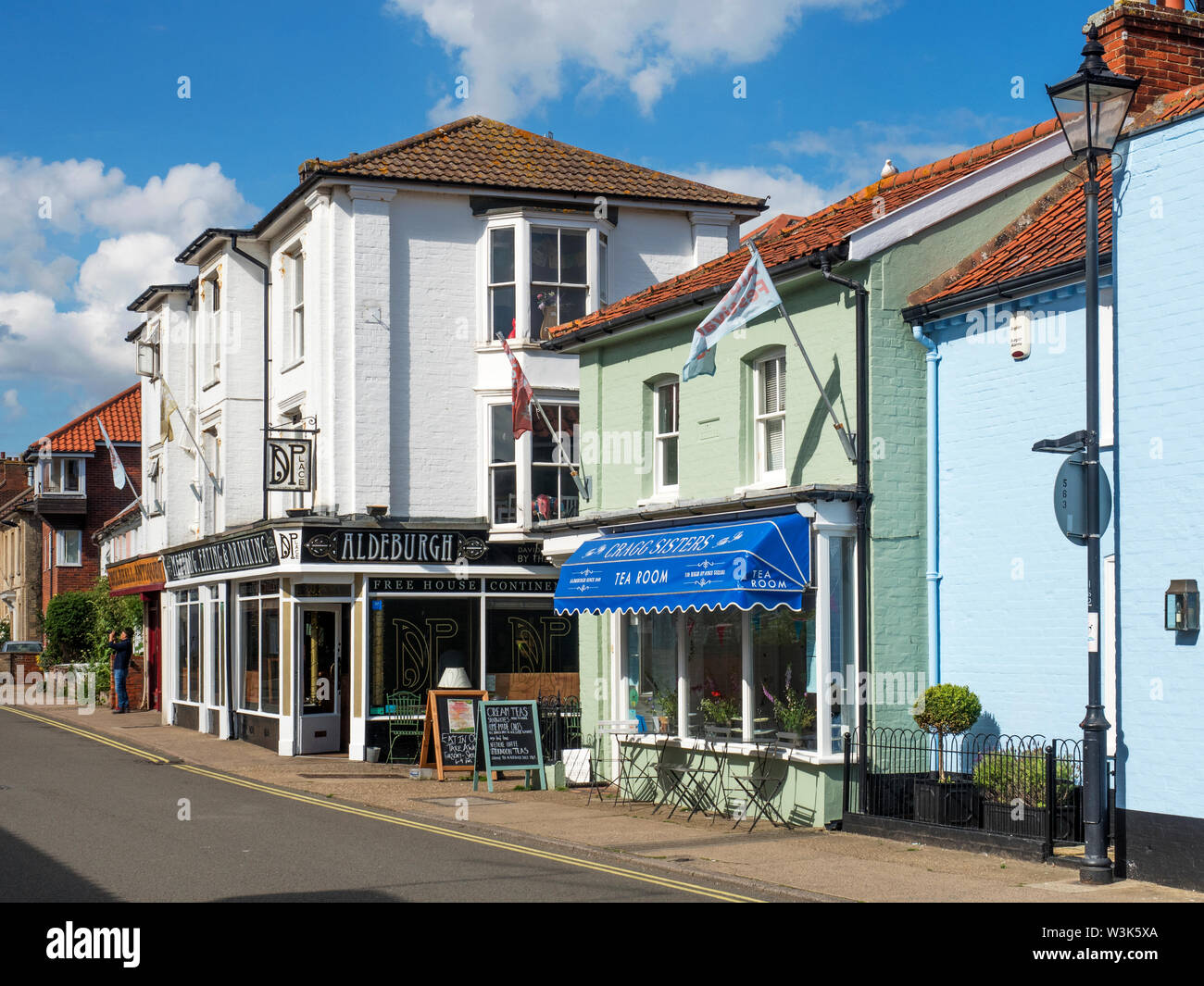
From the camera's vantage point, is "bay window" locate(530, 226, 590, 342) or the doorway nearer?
"bay window" locate(530, 226, 590, 342)

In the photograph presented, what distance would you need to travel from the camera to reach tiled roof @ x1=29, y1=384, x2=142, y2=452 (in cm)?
5103

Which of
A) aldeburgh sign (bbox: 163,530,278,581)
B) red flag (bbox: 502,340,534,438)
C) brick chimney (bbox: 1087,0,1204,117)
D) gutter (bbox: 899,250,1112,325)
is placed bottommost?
aldeburgh sign (bbox: 163,530,278,581)

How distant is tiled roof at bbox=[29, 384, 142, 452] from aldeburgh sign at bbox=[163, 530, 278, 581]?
65.5ft

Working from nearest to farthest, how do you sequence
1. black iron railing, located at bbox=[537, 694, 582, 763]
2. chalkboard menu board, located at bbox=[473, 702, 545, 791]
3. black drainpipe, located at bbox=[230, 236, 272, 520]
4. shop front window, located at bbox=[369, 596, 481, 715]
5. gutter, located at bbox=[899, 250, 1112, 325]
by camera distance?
gutter, located at bbox=[899, 250, 1112, 325], chalkboard menu board, located at bbox=[473, 702, 545, 791], black iron railing, located at bbox=[537, 694, 582, 763], shop front window, located at bbox=[369, 596, 481, 715], black drainpipe, located at bbox=[230, 236, 272, 520]

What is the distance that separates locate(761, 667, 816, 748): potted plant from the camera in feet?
51.1

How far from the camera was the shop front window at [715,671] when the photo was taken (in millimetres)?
16797

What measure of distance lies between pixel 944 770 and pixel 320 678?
45.4ft

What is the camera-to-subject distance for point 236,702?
2761 centimetres

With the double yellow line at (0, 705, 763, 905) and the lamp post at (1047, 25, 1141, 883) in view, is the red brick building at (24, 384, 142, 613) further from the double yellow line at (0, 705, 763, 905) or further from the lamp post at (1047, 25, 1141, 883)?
the lamp post at (1047, 25, 1141, 883)

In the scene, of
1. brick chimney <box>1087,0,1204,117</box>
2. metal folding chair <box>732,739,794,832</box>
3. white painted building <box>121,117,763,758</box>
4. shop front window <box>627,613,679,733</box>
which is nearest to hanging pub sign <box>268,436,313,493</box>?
white painted building <box>121,117,763,758</box>

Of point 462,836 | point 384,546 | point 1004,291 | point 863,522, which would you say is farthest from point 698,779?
point 384,546

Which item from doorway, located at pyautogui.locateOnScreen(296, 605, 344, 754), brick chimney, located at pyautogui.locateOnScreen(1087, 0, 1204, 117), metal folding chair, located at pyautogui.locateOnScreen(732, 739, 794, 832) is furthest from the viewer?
doorway, located at pyautogui.locateOnScreen(296, 605, 344, 754)

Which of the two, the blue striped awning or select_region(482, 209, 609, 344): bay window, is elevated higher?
select_region(482, 209, 609, 344): bay window
